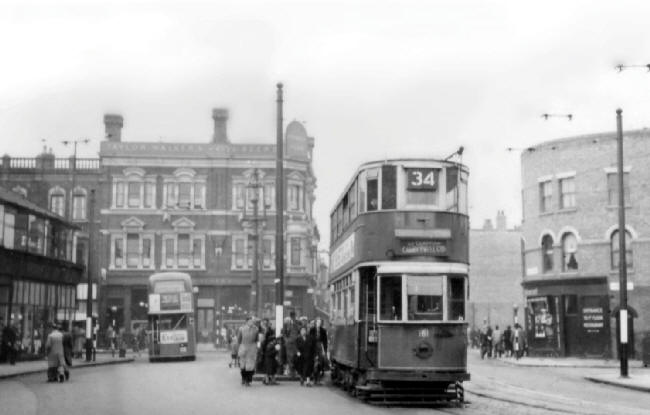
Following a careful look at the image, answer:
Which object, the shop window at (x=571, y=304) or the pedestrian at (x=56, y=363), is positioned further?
the shop window at (x=571, y=304)

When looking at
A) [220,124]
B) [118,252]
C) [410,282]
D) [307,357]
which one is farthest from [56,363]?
[220,124]

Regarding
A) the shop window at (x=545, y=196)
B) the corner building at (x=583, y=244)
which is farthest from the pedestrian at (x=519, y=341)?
the shop window at (x=545, y=196)

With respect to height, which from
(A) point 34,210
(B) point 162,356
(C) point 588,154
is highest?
(C) point 588,154

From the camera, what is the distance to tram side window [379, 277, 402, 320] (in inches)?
722

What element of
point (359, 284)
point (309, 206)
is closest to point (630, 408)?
point (359, 284)

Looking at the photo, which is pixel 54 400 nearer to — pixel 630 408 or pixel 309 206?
pixel 630 408

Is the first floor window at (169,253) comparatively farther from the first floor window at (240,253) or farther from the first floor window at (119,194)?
the first floor window at (240,253)

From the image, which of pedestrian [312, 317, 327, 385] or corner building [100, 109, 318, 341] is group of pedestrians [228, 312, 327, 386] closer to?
pedestrian [312, 317, 327, 385]

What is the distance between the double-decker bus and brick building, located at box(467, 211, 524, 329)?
39.0m

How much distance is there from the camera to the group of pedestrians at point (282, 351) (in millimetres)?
23688

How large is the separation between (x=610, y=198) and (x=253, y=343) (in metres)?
23.9

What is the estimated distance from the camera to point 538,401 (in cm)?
1920

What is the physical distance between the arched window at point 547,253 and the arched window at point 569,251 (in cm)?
94

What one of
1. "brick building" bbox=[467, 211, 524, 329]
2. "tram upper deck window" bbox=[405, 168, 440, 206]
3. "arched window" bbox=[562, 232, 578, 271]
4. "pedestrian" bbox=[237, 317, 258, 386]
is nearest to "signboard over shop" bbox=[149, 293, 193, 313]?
"pedestrian" bbox=[237, 317, 258, 386]
